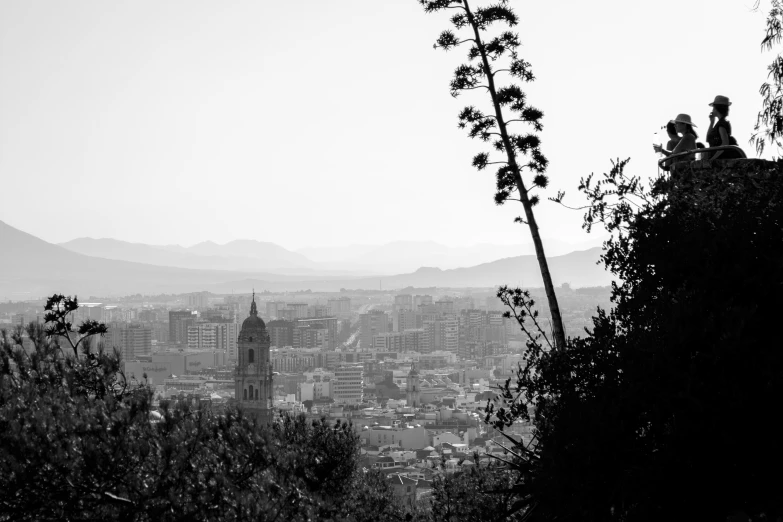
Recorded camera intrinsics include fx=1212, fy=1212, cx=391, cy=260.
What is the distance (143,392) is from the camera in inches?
269

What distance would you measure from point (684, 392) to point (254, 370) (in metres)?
40.9

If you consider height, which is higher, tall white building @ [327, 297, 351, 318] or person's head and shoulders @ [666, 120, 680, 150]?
tall white building @ [327, 297, 351, 318]

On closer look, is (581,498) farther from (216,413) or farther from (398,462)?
(398,462)

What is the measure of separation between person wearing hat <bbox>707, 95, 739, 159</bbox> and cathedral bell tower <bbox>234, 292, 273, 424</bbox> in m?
36.8

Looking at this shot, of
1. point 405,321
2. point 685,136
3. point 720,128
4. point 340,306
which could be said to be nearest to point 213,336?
point 405,321

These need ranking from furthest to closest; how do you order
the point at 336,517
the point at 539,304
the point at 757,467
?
1. the point at 539,304
2. the point at 336,517
3. the point at 757,467

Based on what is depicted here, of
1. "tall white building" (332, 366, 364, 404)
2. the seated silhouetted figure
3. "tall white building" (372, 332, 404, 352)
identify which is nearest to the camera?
the seated silhouetted figure

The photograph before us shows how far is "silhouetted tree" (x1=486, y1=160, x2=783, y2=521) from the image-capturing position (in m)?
5.54

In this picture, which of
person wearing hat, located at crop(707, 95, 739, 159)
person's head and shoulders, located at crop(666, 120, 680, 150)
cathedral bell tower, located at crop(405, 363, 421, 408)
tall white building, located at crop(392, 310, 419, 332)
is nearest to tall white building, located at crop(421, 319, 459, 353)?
tall white building, located at crop(392, 310, 419, 332)

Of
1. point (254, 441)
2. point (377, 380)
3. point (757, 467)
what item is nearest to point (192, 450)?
point (254, 441)

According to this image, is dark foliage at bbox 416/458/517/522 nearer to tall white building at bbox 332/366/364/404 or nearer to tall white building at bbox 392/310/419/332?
tall white building at bbox 332/366/364/404

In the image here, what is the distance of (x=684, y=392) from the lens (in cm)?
548

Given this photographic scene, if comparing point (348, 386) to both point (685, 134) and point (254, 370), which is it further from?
point (685, 134)

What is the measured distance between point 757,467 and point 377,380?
8940 cm
